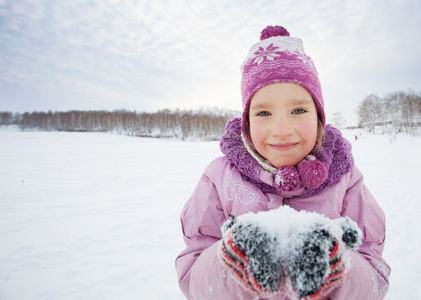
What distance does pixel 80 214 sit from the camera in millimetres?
4547

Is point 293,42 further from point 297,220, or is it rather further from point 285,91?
point 297,220

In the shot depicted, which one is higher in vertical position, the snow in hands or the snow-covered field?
the snow in hands

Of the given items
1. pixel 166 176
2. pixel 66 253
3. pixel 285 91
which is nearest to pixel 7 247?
pixel 66 253

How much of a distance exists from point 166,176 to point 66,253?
5.34 meters

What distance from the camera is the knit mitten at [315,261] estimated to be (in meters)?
0.55

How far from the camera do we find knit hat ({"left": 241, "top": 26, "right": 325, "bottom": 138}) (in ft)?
3.77

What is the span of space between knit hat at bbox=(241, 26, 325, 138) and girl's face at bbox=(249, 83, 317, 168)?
0.05 metres

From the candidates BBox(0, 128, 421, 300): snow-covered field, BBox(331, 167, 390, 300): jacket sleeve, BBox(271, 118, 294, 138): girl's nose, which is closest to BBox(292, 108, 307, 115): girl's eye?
BBox(271, 118, 294, 138): girl's nose

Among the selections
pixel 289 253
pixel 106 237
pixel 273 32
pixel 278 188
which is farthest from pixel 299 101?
pixel 106 237

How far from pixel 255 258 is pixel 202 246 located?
633 mm

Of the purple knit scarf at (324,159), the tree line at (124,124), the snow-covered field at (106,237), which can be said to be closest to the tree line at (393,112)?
the tree line at (124,124)

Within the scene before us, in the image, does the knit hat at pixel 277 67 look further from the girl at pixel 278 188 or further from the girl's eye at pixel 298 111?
the girl's eye at pixel 298 111

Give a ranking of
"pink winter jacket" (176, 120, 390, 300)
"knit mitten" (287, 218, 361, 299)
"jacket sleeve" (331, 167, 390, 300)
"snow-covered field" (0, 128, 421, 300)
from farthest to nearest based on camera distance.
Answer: "snow-covered field" (0, 128, 421, 300) < "pink winter jacket" (176, 120, 390, 300) < "jacket sleeve" (331, 167, 390, 300) < "knit mitten" (287, 218, 361, 299)

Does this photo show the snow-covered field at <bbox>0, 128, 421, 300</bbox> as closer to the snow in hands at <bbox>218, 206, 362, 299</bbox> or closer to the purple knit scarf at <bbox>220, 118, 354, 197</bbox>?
the purple knit scarf at <bbox>220, 118, 354, 197</bbox>
